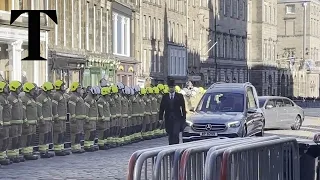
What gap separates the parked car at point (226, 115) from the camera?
21.9 m

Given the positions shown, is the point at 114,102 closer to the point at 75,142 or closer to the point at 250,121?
the point at 75,142

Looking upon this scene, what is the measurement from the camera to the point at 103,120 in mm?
22000

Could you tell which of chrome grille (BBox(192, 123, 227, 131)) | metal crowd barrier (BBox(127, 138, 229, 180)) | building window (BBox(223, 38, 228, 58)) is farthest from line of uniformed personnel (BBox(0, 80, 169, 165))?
building window (BBox(223, 38, 228, 58))

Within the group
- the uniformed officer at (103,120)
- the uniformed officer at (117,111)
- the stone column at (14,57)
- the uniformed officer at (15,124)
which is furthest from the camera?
the stone column at (14,57)

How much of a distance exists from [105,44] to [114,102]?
2511 cm

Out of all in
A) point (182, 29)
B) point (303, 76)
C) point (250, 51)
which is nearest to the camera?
point (182, 29)

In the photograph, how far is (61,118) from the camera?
20078mm

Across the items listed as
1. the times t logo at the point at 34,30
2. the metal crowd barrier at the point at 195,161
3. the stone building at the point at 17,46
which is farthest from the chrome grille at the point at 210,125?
the metal crowd barrier at the point at 195,161

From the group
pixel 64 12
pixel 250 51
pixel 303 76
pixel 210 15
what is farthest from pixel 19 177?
pixel 303 76

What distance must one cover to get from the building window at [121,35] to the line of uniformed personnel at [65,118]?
25.8 meters

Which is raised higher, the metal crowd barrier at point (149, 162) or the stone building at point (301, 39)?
the stone building at point (301, 39)

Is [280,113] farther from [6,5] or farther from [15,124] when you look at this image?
[15,124]

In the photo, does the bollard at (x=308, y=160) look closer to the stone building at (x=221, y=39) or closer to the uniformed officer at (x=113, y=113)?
the uniformed officer at (x=113, y=113)

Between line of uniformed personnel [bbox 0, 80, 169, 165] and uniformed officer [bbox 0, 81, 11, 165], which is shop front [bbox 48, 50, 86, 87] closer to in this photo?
line of uniformed personnel [bbox 0, 80, 169, 165]
